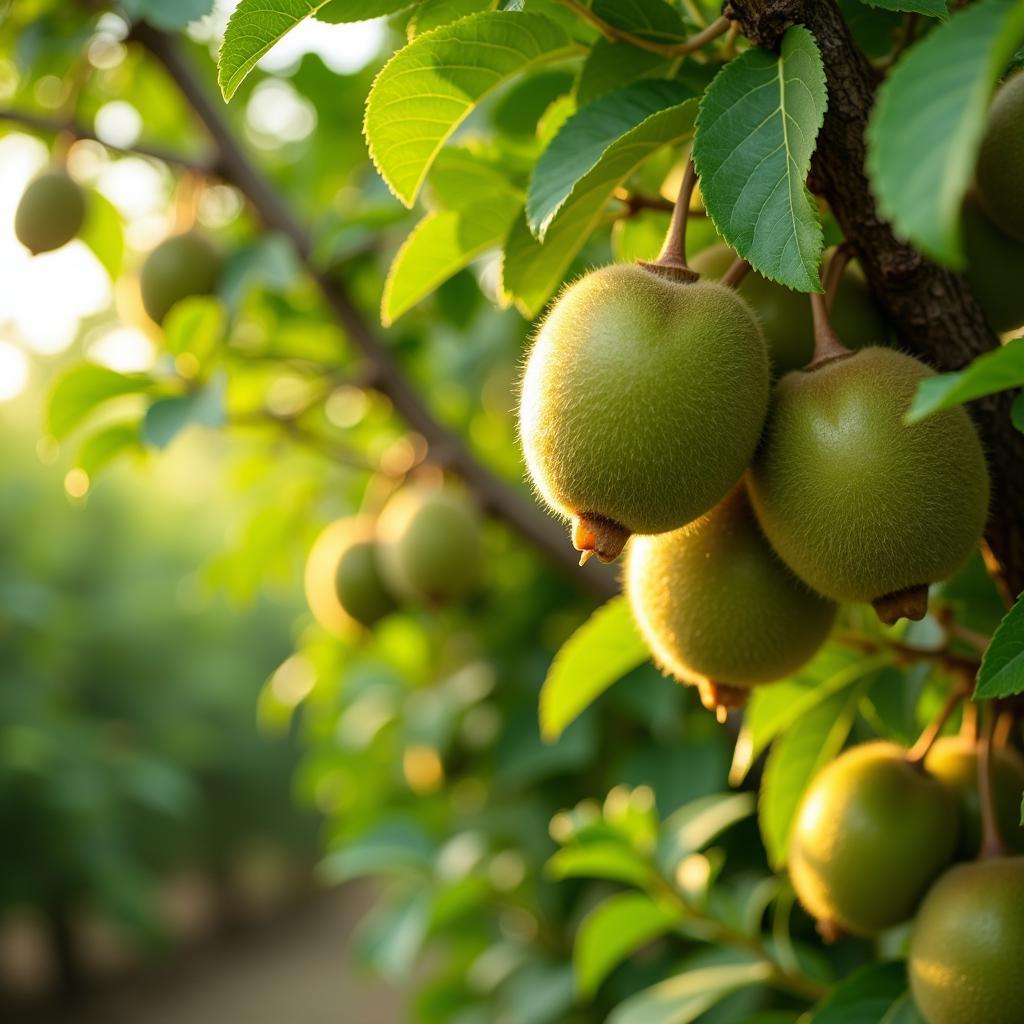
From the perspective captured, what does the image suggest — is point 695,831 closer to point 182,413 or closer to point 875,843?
point 875,843

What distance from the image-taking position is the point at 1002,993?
0.63 m

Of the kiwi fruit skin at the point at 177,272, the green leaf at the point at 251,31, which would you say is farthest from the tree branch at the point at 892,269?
the kiwi fruit skin at the point at 177,272

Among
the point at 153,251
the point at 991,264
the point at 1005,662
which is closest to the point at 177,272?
the point at 153,251

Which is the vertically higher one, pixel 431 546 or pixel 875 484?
pixel 875 484

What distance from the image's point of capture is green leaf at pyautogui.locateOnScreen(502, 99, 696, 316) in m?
0.61

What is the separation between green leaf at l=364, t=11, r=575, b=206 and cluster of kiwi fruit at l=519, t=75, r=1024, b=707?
147mm

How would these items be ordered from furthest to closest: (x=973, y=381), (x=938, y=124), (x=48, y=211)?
(x=48, y=211), (x=973, y=381), (x=938, y=124)

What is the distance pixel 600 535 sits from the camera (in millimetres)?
577

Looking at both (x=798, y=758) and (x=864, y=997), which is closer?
(x=864, y=997)

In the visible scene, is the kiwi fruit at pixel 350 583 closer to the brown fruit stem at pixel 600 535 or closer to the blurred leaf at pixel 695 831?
the blurred leaf at pixel 695 831

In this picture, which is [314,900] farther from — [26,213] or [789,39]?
[789,39]

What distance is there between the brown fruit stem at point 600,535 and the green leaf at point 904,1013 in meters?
0.39

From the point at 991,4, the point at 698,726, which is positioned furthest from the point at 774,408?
the point at 698,726

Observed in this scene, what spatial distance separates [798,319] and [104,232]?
1.37 metres
